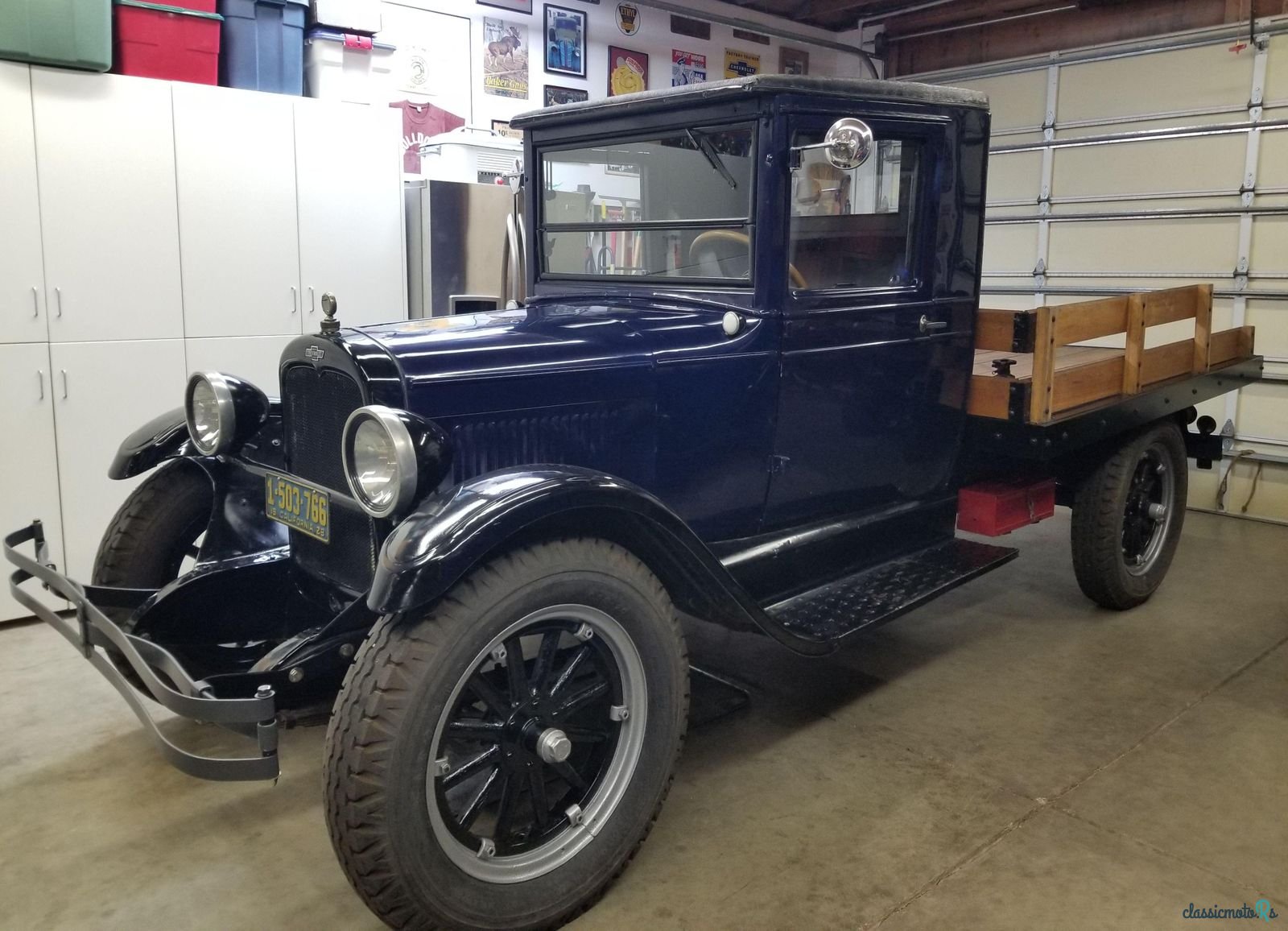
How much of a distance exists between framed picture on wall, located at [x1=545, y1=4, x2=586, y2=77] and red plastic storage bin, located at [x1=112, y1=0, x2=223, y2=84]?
233cm

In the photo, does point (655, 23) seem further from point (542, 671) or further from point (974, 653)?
point (542, 671)

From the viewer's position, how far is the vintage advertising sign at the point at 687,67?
21.5 feet

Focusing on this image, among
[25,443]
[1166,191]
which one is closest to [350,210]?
[25,443]

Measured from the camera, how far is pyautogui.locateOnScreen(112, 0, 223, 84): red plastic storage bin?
378cm

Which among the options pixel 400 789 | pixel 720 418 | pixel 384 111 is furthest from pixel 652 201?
pixel 384 111

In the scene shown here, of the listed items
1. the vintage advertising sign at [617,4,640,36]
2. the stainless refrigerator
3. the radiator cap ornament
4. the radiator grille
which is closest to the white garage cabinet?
the stainless refrigerator

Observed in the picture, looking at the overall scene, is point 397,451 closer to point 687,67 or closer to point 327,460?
point 327,460

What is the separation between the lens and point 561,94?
19.7 ft

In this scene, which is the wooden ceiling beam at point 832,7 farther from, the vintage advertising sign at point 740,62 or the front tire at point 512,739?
the front tire at point 512,739

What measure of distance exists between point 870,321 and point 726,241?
0.49m

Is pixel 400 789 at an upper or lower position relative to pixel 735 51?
lower

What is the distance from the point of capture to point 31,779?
2572 millimetres

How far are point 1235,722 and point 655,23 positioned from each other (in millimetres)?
5235

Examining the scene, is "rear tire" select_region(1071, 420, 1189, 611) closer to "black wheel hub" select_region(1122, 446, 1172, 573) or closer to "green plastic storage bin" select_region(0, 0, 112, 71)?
"black wheel hub" select_region(1122, 446, 1172, 573)
